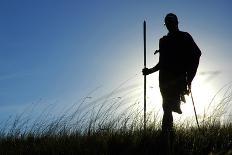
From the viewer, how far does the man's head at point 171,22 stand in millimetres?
8570

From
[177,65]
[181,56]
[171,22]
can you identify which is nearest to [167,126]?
[177,65]

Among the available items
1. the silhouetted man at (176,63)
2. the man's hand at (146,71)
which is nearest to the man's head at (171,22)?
the silhouetted man at (176,63)

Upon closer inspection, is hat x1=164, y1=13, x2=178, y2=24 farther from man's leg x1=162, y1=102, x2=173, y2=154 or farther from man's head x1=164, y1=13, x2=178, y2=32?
man's leg x1=162, y1=102, x2=173, y2=154

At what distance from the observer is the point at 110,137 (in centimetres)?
815

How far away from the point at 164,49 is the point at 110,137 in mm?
1769

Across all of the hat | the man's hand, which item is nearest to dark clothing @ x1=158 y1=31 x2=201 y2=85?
the hat

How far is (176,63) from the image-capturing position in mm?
8641

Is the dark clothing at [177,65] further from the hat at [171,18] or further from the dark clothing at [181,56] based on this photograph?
the hat at [171,18]

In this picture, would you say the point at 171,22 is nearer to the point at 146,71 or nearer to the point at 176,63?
the point at 176,63

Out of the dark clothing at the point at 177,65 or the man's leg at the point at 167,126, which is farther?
the dark clothing at the point at 177,65

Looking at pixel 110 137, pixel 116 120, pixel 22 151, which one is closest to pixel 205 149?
pixel 110 137

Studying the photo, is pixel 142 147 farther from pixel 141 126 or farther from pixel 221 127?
pixel 221 127

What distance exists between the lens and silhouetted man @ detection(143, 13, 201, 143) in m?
8.61

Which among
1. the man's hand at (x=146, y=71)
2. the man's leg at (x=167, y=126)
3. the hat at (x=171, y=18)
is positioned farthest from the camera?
the man's hand at (x=146, y=71)
